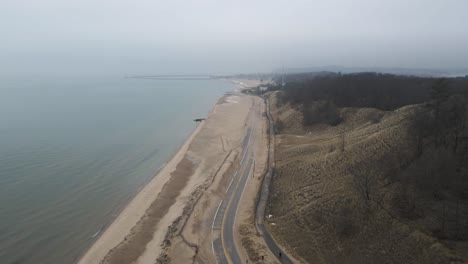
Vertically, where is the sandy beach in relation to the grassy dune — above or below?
below

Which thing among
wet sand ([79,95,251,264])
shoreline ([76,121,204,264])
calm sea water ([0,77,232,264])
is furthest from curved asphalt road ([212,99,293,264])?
calm sea water ([0,77,232,264])

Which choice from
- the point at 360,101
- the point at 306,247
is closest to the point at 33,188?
the point at 306,247

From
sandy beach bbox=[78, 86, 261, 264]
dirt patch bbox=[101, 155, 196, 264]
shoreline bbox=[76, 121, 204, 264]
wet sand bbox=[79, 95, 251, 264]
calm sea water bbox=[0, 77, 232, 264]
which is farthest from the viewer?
calm sea water bbox=[0, 77, 232, 264]

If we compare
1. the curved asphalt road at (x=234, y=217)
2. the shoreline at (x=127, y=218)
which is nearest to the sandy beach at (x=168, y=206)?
the shoreline at (x=127, y=218)

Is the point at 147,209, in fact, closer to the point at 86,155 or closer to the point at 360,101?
the point at 86,155

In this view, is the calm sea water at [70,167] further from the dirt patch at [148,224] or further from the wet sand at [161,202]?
the dirt patch at [148,224]

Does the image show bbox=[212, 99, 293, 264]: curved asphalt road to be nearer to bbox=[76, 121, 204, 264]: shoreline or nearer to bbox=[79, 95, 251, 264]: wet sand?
bbox=[79, 95, 251, 264]: wet sand
